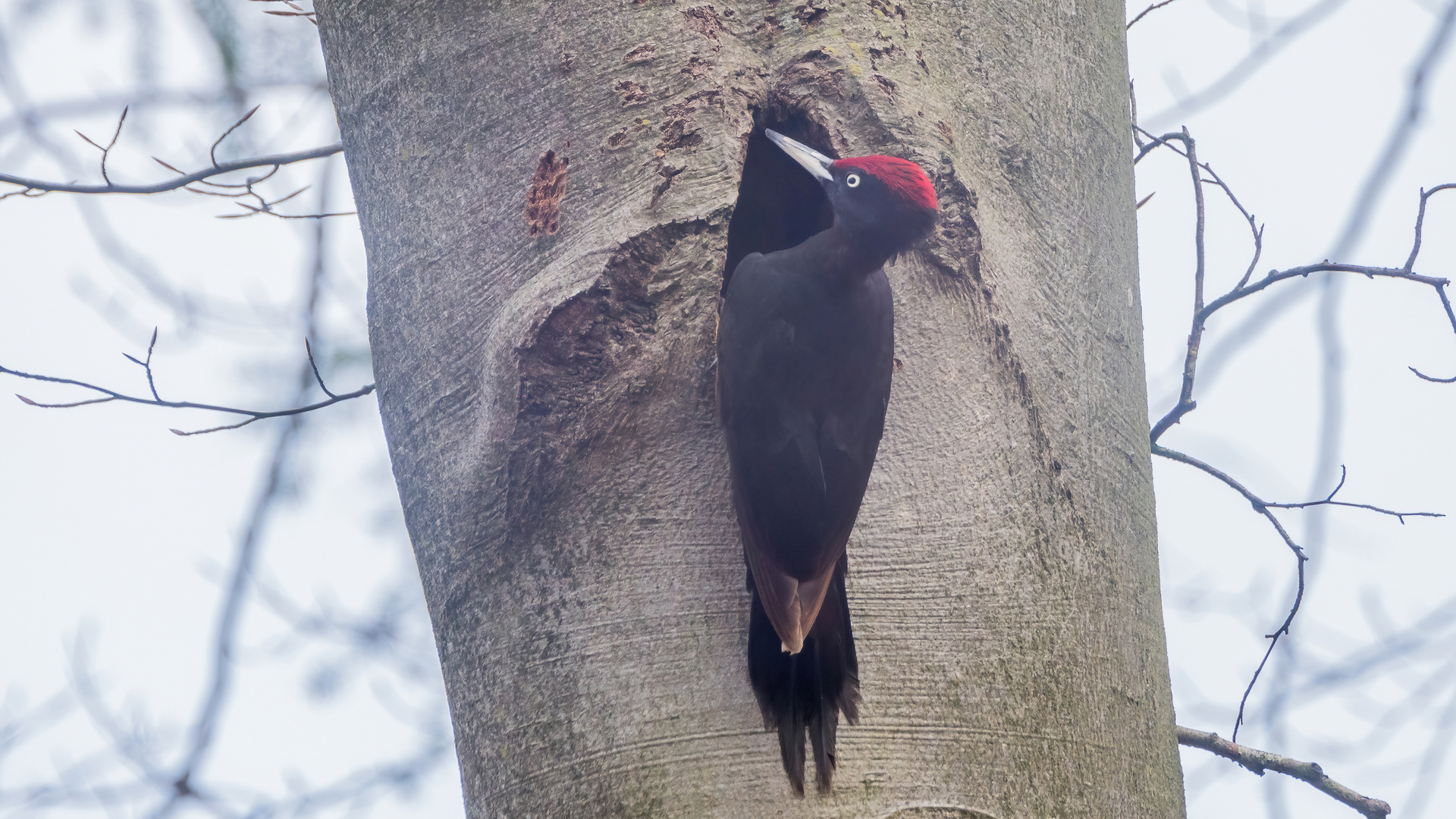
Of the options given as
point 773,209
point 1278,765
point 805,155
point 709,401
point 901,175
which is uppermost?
point 773,209

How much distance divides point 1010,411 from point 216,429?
185 centimetres

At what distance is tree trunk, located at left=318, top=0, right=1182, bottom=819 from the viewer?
1.45 m

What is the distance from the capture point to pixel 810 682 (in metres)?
1.41

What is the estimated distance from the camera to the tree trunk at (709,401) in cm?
145

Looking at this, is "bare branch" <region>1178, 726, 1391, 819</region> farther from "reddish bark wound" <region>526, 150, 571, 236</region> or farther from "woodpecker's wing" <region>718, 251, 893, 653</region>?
"reddish bark wound" <region>526, 150, 571, 236</region>

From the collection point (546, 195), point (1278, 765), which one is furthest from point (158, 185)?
point (1278, 765)

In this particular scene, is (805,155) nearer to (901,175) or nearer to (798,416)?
(901,175)

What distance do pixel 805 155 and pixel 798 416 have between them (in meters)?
0.46

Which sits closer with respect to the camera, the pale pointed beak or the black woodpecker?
the black woodpecker

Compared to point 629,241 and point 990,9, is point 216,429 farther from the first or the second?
point 990,9

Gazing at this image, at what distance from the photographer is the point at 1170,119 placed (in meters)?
3.45

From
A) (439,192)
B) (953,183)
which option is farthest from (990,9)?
(439,192)

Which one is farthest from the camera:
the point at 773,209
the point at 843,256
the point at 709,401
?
the point at 773,209

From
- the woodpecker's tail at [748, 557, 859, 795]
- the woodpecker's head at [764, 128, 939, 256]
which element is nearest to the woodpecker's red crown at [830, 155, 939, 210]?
the woodpecker's head at [764, 128, 939, 256]
